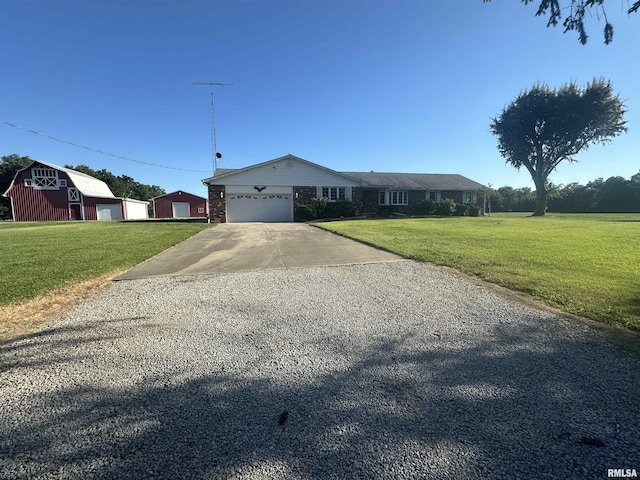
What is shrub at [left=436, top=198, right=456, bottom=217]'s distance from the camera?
85.3ft

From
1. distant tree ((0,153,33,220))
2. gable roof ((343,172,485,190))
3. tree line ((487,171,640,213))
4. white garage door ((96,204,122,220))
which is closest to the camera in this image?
gable roof ((343,172,485,190))

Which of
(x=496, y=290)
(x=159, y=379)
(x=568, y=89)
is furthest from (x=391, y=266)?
(x=568, y=89)

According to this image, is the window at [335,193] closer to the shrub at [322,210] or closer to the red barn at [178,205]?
the shrub at [322,210]

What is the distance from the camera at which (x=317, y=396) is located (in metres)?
2.10

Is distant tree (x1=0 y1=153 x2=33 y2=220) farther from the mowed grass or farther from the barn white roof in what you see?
the mowed grass

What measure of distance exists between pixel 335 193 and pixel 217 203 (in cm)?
949

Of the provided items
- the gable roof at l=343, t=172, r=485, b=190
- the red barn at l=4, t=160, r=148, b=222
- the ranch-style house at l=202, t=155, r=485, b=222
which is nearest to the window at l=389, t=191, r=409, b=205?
the ranch-style house at l=202, t=155, r=485, b=222

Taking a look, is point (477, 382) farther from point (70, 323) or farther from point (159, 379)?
point (70, 323)

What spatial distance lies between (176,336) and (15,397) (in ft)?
3.92

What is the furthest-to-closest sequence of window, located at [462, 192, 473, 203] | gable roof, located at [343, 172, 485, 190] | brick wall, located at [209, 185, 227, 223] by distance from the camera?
window, located at [462, 192, 473, 203] → gable roof, located at [343, 172, 485, 190] → brick wall, located at [209, 185, 227, 223]

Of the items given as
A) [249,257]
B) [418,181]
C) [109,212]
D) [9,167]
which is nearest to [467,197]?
[418,181]

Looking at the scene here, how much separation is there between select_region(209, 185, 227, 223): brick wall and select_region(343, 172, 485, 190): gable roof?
11.6m

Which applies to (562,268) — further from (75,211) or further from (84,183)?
(84,183)

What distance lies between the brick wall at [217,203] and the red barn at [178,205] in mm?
21619
